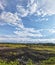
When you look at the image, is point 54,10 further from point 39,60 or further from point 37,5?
point 39,60

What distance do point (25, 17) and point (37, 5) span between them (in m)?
0.26

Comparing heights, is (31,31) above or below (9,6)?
below

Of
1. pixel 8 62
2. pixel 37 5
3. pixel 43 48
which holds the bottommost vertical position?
pixel 8 62

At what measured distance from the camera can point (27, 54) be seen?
285 centimetres

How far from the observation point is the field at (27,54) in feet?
9.13

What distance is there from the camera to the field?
278cm

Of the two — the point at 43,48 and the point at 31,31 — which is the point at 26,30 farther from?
the point at 43,48

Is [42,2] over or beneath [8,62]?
over

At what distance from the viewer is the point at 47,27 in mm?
2912

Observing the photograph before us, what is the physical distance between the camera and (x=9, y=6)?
284cm

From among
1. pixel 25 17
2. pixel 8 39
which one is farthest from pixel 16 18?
pixel 8 39

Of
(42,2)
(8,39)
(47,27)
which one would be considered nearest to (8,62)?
(8,39)

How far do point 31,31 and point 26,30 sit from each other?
0.08 meters

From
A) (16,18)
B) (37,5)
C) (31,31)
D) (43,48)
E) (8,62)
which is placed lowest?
(8,62)
